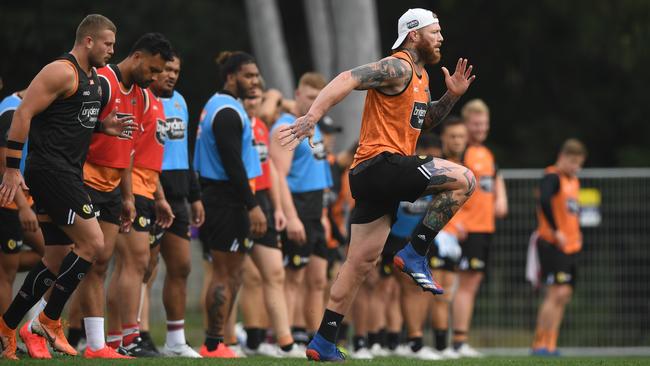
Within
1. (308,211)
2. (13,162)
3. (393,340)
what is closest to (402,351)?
(393,340)

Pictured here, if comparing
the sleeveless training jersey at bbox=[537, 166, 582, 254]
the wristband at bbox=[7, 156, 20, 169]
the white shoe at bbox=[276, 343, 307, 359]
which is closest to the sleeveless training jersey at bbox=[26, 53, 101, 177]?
the wristband at bbox=[7, 156, 20, 169]

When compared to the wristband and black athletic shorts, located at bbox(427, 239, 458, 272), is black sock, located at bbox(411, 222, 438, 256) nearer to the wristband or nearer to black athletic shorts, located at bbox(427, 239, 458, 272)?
the wristband

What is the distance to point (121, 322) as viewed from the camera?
10.2 meters

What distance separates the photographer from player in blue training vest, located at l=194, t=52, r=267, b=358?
10.6m

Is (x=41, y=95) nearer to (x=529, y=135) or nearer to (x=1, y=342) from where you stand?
(x=1, y=342)

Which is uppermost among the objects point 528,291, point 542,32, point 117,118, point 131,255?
point 542,32

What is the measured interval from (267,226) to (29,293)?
2.95 metres

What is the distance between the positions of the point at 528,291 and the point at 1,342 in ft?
34.3

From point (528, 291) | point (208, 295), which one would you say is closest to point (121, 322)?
point (208, 295)

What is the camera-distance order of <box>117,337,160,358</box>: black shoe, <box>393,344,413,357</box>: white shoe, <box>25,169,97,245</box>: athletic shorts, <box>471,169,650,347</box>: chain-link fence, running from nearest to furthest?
<box>25,169,97,245</box>: athletic shorts
<box>117,337,160,358</box>: black shoe
<box>393,344,413,357</box>: white shoe
<box>471,169,650,347</box>: chain-link fence

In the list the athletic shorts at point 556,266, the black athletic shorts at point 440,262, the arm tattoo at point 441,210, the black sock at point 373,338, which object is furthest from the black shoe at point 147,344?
the athletic shorts at point 556,266

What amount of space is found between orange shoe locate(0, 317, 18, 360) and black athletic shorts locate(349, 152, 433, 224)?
105 inches

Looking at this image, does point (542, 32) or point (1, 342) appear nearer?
point (1, 342)

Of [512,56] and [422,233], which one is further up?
[512,56]
